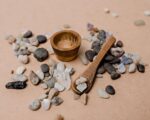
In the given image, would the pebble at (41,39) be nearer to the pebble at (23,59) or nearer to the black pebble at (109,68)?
the pebble at (23,59)

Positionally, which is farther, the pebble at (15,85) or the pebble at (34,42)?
the pebble at (34,42)

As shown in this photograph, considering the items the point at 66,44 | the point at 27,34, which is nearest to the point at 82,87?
the point at 66,44

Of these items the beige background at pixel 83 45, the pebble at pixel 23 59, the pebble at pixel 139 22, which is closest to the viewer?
the beige background at pixel 83 45

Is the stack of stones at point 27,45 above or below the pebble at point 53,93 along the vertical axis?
above

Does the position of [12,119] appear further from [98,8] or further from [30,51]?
[98,8]

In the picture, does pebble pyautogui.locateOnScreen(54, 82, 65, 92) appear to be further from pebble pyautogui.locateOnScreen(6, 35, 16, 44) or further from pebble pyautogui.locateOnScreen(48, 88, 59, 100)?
pebble pyautogui.locateOnScreen(6, 35, 16, 44)

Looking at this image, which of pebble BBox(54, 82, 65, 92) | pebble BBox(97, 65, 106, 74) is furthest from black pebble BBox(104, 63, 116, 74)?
pebble BBox(54, 82, 65, 92)

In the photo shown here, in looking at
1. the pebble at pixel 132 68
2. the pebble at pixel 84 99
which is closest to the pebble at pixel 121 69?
the pebble at pixel 132 68

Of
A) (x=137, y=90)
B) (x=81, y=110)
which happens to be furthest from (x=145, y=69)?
(x=81, y=110)
